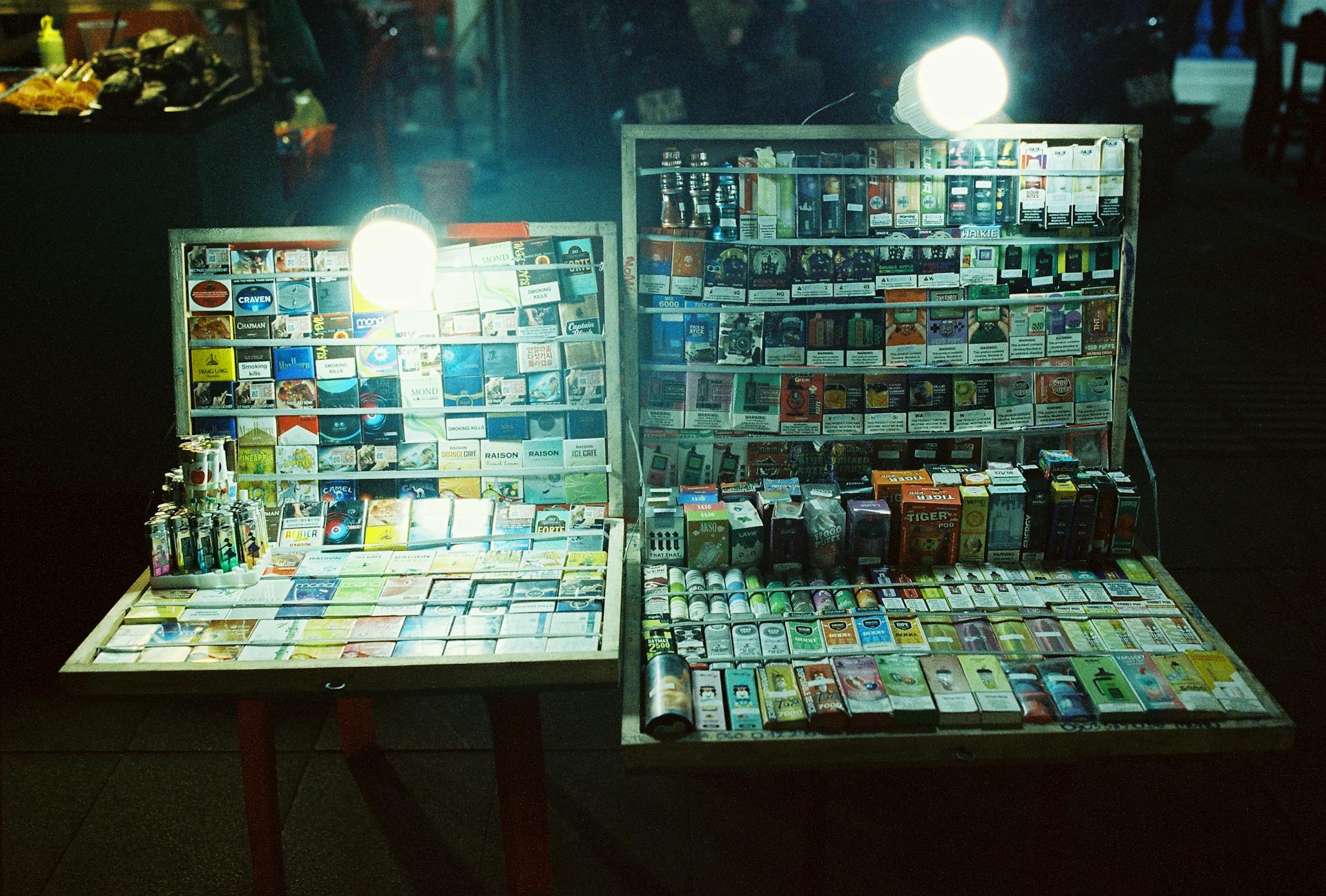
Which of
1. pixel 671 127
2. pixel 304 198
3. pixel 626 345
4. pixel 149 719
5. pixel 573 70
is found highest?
pixel 573 70

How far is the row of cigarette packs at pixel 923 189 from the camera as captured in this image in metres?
2.80

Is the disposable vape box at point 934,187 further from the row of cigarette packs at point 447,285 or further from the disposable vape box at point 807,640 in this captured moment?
the disposable vape box at point 807,640

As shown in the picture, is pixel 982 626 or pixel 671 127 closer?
pixel 982 626

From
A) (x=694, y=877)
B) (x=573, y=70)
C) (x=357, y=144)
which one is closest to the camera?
(x=694, y=877)

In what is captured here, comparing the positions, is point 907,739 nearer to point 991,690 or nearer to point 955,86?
point 991,690

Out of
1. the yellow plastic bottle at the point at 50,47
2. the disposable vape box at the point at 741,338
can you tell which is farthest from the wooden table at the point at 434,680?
the yellow plastic bottle at the point at 50,47

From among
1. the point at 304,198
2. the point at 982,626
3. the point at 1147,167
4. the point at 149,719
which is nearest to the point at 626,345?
the point at 982,626

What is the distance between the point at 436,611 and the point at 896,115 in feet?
6.01

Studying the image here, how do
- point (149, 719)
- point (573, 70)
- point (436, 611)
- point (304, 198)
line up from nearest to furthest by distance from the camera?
point (436, 611) → point (149, 719) → point (304, 198) → point (573, 70)

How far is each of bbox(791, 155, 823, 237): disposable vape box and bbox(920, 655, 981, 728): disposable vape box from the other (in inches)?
47.8

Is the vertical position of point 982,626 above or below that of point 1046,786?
above

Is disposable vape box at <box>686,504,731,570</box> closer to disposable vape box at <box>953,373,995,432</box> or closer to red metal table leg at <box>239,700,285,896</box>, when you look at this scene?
disposable vape box at <box>953,373,995,432</box>

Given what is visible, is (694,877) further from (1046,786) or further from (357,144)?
(357,144)

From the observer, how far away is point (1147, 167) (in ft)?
31.9
